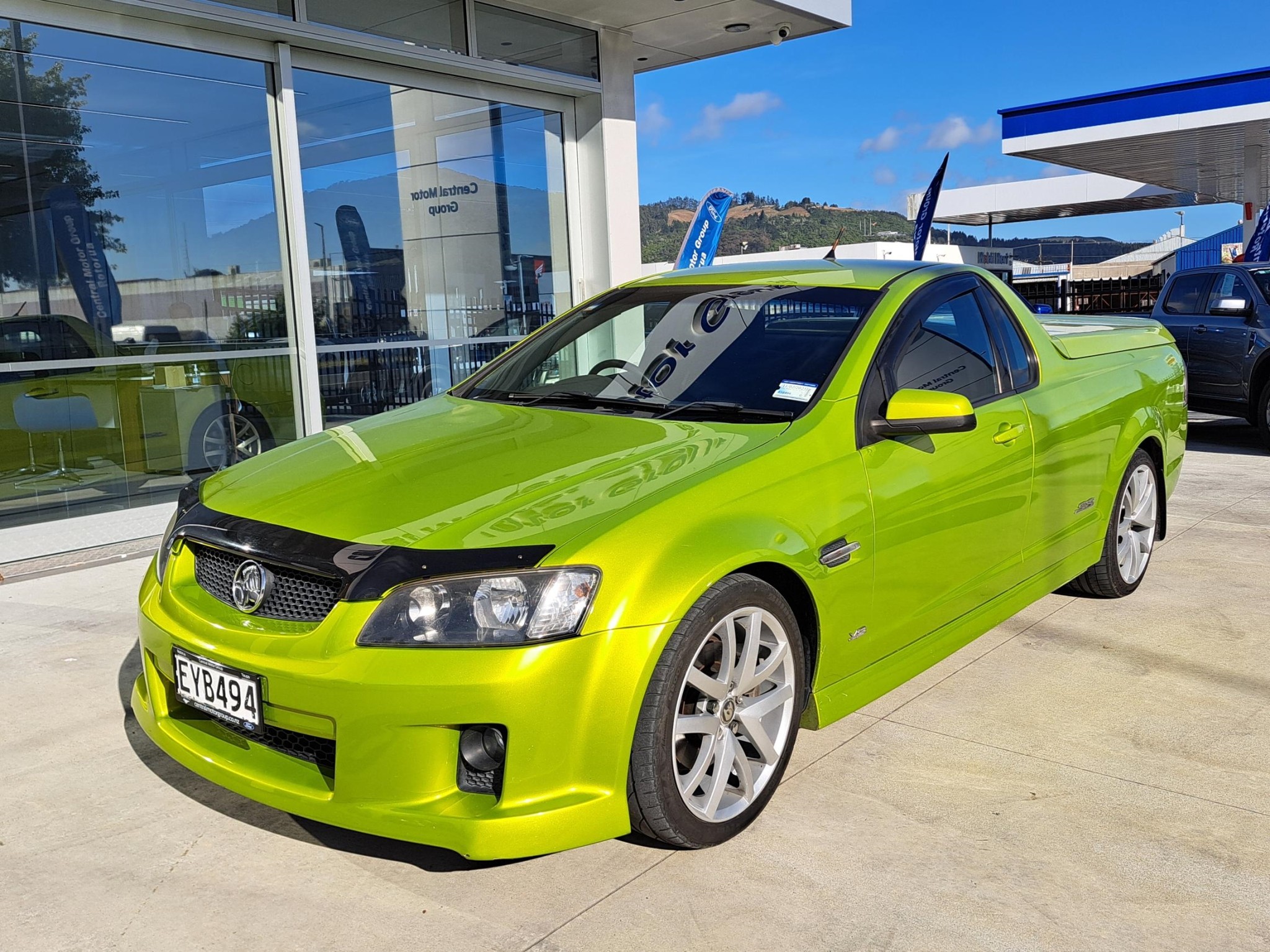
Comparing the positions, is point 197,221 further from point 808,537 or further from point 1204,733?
point 1204,733

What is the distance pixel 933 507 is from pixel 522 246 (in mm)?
6930

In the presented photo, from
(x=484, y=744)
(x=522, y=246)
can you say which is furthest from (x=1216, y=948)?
(x=522, y=246)

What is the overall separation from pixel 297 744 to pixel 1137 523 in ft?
13.4

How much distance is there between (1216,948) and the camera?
7.89 feet

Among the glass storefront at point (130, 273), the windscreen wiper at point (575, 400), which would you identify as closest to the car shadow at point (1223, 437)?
the windscreen wiper at point (575, 400)

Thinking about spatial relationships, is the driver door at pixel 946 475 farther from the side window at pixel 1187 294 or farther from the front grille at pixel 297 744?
the side window at pixel 1187 294

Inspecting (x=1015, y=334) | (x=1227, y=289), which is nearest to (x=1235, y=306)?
(x=1227, y=289)

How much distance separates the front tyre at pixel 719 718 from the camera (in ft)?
8.63

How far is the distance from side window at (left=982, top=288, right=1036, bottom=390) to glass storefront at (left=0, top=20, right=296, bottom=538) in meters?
5.16

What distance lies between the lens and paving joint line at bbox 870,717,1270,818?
3.09 meters

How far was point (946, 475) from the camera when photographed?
3570 millimetres

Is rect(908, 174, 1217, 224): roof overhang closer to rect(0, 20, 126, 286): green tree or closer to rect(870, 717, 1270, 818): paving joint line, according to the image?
rect(0, 20, 126, 286): green tree

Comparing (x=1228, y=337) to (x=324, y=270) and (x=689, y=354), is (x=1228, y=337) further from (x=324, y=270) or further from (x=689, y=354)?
(x=689, y=354)

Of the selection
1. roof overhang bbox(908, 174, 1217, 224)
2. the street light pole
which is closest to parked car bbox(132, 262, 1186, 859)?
the street light pole
